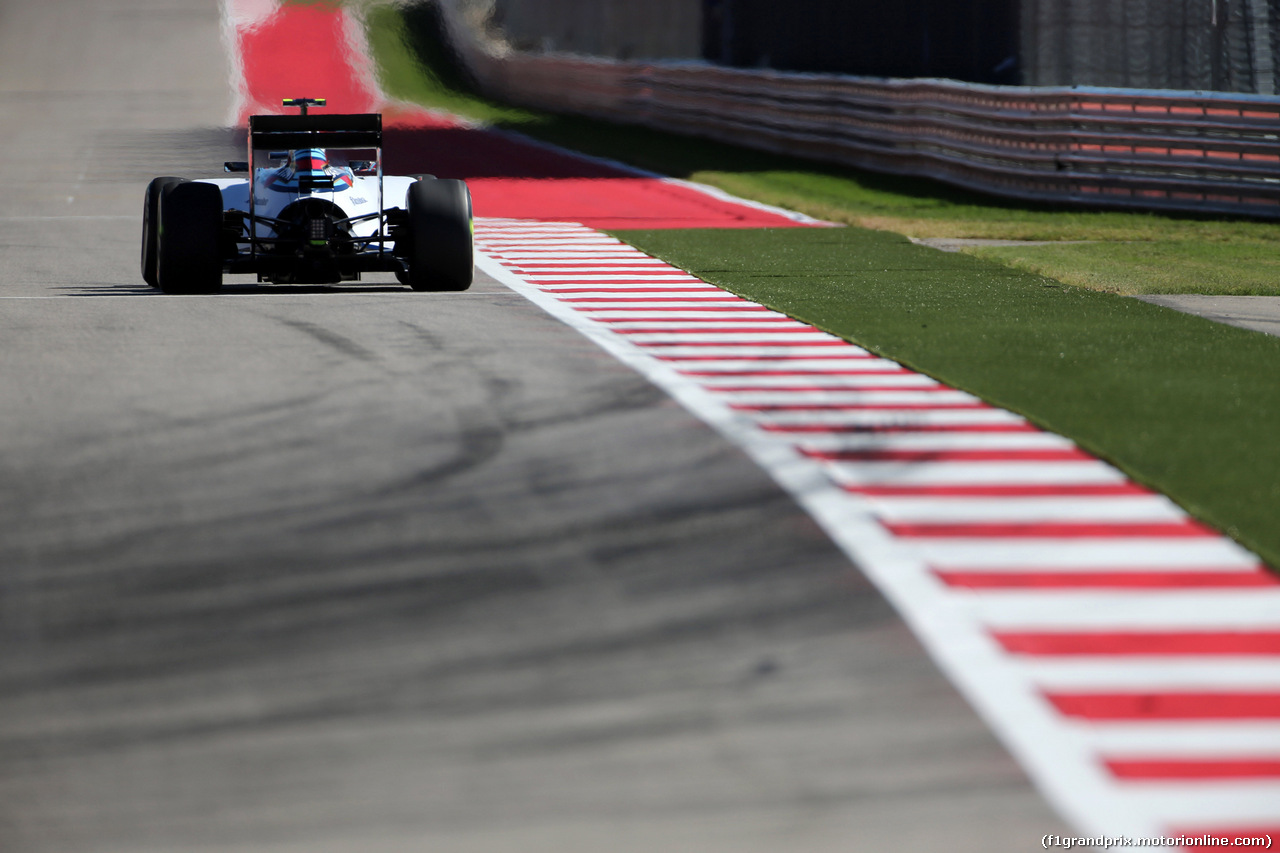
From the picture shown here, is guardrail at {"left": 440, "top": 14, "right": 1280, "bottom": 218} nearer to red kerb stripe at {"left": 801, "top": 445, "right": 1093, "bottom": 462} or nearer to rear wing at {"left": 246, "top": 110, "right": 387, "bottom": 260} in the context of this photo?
rear wing at {"left": 246, "top": 110, "right": 387, "bottom": 260}

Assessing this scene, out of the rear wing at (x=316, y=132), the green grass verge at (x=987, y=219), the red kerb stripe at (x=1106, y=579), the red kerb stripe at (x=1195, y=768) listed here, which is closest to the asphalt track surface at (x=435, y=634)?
the red kerb stripe at (x=1195, y=768)

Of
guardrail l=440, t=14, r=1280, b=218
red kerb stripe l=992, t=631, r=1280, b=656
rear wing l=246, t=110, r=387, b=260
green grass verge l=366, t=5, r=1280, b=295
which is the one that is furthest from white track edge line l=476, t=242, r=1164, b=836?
guardrail l=440, t=14, r=1280, b=218

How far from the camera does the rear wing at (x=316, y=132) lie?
13641mm

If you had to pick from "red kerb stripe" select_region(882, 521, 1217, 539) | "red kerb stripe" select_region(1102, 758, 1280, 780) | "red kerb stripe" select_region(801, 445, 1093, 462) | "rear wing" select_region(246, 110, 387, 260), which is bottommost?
"red kerb stripe" select_region(1102, 758, 1280, 780)

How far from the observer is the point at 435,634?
585 centimetres

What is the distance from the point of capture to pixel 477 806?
15.2 feet

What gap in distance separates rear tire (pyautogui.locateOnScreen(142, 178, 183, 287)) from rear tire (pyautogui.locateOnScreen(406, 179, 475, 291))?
186cm

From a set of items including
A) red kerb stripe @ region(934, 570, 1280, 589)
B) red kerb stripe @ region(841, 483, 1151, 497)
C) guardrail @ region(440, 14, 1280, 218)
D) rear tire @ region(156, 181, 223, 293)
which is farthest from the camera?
guardrail @ region(440, 14, 1280, 218)

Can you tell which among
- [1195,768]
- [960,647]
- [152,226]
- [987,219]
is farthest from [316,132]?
[987,219]

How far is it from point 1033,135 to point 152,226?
13223mm

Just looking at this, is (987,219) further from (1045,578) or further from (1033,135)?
(1045,578)

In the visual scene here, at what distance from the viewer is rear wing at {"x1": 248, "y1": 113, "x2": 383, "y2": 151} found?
13.6m

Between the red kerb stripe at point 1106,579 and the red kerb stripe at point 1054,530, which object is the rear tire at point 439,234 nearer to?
the red kerb stripe at point 1054,530

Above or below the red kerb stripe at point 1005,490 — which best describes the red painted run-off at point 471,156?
above
